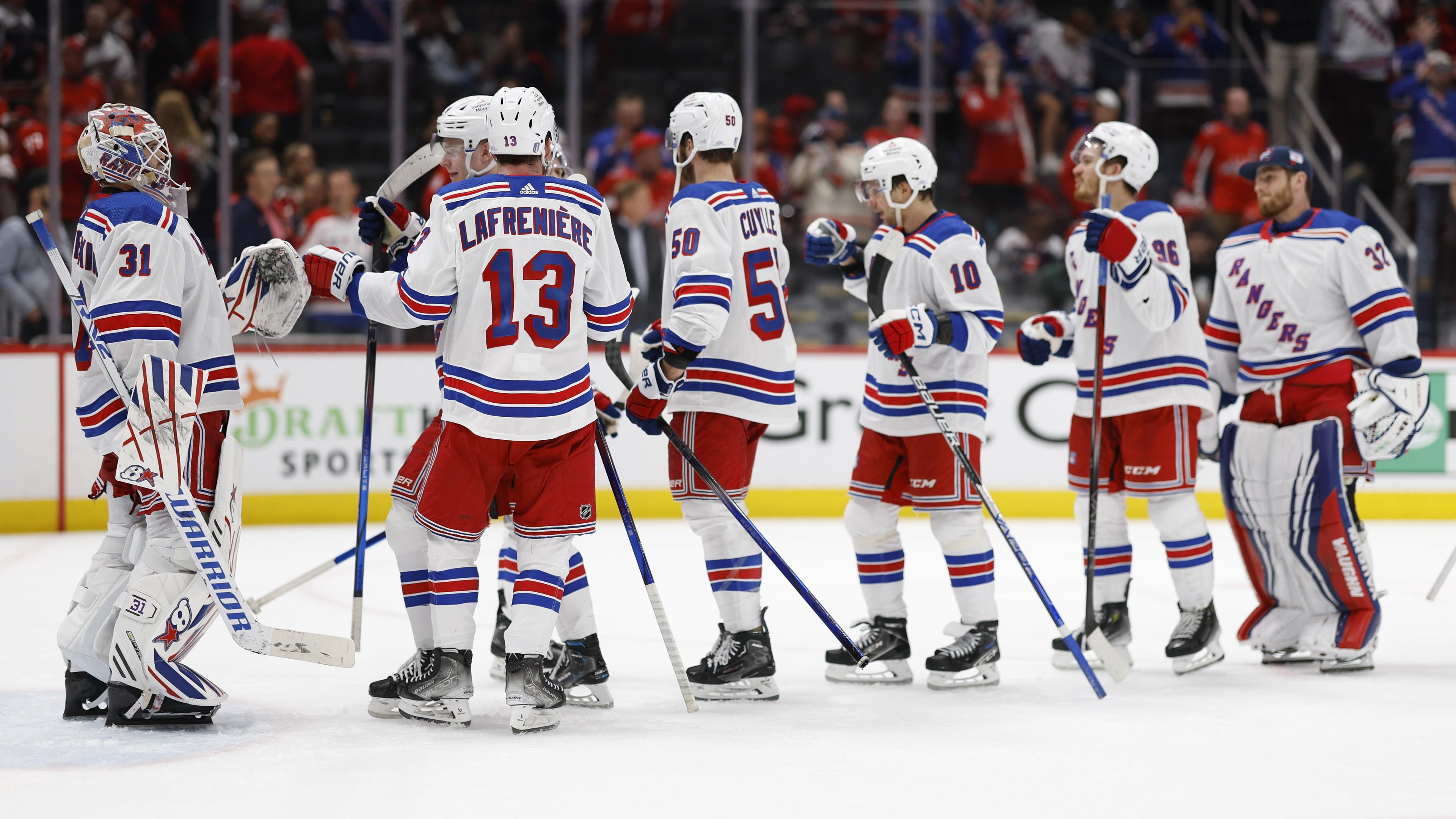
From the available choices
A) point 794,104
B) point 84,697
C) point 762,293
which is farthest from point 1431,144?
point 84,697

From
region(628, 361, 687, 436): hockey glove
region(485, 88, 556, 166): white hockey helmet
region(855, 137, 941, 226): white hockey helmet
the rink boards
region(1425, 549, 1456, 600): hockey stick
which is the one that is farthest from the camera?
the rink boards

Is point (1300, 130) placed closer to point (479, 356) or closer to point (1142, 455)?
point (1142, 455)

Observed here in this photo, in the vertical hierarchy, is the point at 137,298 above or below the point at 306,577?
above

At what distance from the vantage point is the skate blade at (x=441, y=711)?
141 inches

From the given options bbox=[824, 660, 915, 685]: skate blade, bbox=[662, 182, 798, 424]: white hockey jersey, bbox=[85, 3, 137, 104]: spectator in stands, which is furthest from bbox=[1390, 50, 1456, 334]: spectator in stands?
bbox=[85, 3, 137, 104]: spectator in stands

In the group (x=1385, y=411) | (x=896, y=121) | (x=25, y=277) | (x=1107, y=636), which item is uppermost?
(x=896, y=121)

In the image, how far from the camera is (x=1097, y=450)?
4.25m

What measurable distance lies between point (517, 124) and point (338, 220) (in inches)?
182

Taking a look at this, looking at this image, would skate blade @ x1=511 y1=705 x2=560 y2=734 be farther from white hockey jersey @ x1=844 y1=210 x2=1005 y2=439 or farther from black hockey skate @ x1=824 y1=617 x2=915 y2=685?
white hockey jersey @ x1=844 y1=210 x2=1005 y2=439

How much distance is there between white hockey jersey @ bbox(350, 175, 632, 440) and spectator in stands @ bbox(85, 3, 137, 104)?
513 cm

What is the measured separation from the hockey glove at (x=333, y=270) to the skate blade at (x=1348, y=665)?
113 inches

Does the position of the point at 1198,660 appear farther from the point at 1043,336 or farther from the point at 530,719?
the point at 530,719

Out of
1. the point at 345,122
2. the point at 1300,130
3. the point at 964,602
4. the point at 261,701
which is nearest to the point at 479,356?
the point at 261,701

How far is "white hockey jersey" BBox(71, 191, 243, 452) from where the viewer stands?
344cm
